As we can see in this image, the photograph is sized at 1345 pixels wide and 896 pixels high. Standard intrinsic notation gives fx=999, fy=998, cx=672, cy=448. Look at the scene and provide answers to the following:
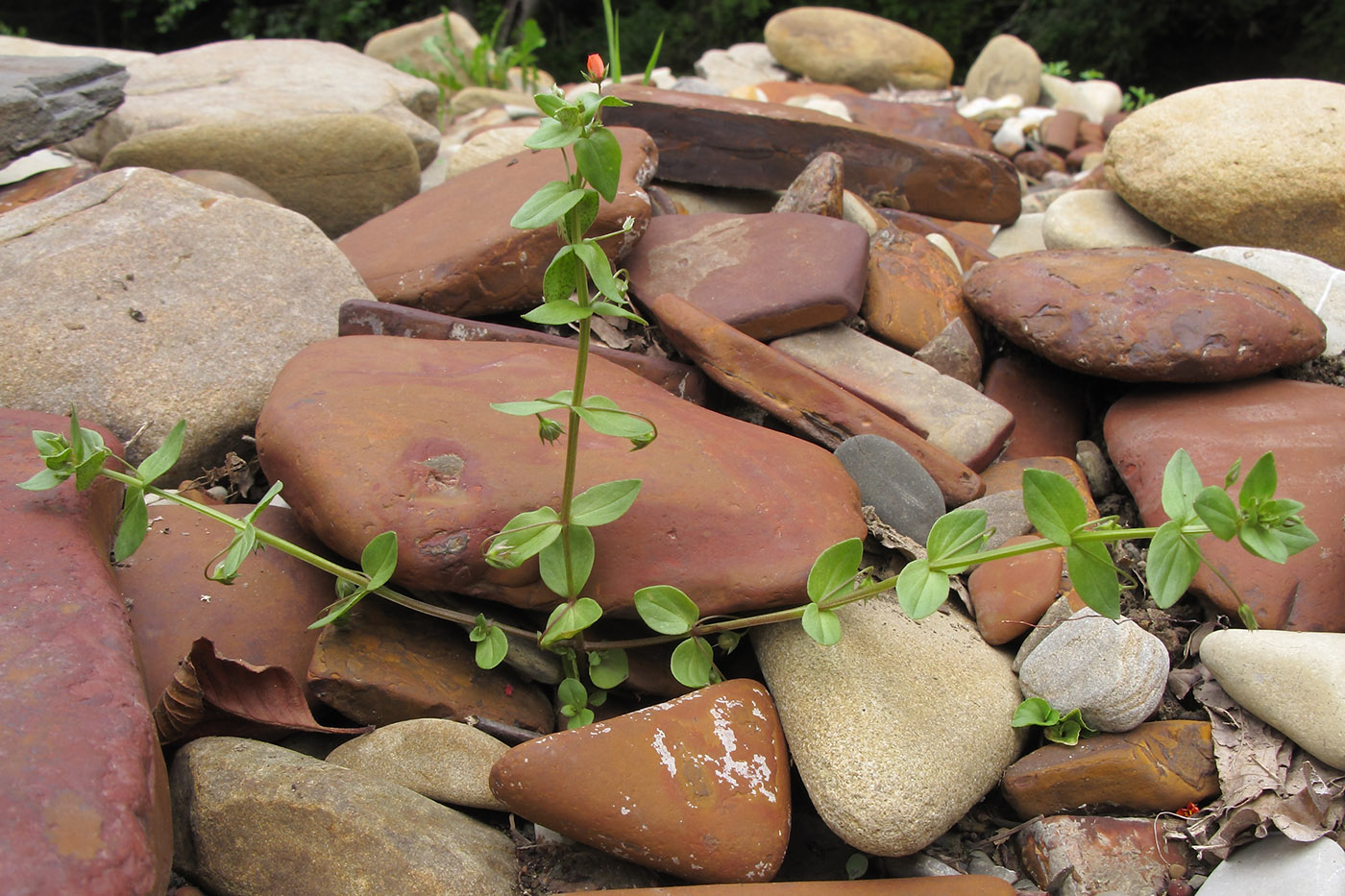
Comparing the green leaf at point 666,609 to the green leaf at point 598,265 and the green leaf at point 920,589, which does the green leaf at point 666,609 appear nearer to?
the green leaf at point 920,589

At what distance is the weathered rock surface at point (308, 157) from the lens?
138 inches

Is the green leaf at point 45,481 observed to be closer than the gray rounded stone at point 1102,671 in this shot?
Yes

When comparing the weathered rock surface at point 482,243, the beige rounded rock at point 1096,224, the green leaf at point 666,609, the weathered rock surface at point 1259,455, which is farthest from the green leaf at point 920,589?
the beige rounded rock at point 1096,224

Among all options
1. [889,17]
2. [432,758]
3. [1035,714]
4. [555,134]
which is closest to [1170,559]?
[1035,714]

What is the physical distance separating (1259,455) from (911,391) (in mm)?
836

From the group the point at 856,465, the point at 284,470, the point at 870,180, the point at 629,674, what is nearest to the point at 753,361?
the point at 856,465

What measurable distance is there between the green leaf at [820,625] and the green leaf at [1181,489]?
0.54 m

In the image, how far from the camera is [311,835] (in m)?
1.56

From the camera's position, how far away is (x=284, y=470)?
195 cm

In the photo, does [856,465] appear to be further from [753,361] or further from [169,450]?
[169,450]

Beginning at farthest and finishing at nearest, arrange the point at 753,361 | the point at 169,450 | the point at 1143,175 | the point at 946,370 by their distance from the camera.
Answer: the point at 1143,175 → the point at 946,370 → the point at 753,361 → the point at 169,450

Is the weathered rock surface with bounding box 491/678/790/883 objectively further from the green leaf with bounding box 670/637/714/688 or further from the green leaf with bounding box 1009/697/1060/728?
the green leaf with bounding box 1009/697/1060/728

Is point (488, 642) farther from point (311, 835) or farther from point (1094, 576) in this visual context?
point (1094, 576)

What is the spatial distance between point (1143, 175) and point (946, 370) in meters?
1.23
